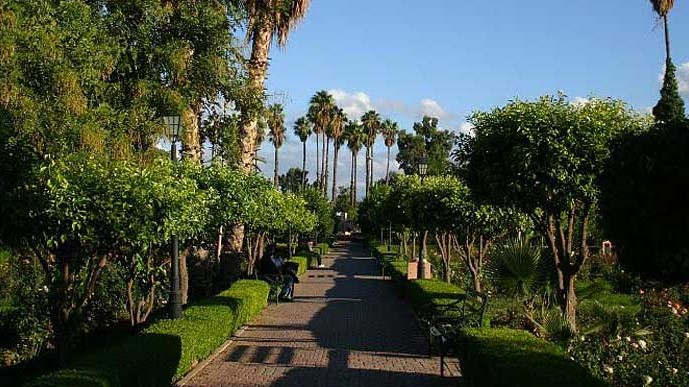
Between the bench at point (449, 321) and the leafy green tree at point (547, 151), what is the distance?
1424 mm

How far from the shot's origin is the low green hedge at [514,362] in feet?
22.7

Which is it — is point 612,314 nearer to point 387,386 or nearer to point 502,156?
point 502,156

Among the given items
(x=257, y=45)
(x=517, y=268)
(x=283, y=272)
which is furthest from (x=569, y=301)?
(x=257, y=45)

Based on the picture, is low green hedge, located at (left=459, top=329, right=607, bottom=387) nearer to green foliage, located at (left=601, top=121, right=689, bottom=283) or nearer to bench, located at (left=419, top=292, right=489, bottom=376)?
bench, located at (left=419, top=292, right=489, bottom=376)

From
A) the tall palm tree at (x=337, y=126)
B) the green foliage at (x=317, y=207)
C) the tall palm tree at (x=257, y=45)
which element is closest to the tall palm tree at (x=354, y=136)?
the tall palm tree at (x=337, y=126)

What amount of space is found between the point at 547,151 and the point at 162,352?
238 inches

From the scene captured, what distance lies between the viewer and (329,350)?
522 inches

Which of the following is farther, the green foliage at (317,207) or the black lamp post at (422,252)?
the green foliage at (317,207)

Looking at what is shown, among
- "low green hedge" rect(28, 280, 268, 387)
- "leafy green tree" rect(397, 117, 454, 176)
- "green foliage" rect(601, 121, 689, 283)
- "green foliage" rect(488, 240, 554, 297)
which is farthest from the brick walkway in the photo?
"leafy green tree" rect(397, 117, 454, 176)

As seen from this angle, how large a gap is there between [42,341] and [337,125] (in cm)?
6800

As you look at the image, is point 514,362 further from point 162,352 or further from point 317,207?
point 317,207

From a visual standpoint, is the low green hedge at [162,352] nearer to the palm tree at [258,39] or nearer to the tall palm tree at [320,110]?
the palm tree at [258,39]

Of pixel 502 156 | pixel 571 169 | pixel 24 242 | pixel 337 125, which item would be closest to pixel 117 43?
pixel 24 242

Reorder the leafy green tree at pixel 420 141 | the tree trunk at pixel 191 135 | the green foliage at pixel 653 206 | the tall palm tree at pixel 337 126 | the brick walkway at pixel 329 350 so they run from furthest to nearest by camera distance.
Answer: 1. the leafy green tree at pixel 420 141
2. the tall palm tree at pixel 337 126
3. the tree trunk at pixel 191 135
4. the brick walkway at pixel 329 350
5. the green foliage at pixel 653 206
